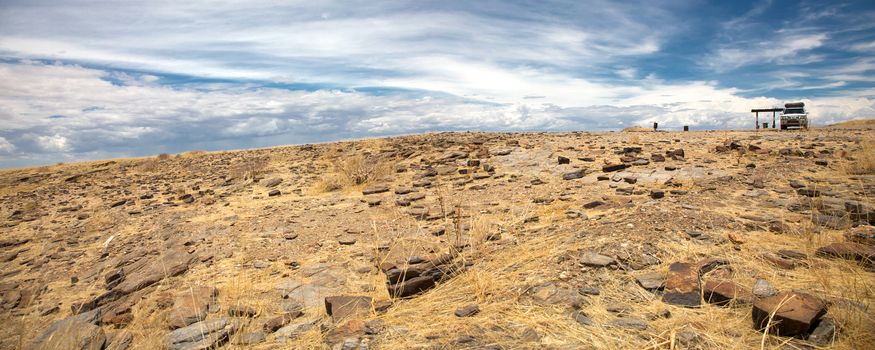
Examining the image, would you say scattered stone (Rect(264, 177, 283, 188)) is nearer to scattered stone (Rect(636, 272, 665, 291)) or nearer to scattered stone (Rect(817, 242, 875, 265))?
scattered stone (Rect(636, 272, 665, 291))

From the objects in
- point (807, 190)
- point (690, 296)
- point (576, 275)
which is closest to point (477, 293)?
point (576, 275)

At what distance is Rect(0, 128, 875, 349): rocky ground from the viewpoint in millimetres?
2967

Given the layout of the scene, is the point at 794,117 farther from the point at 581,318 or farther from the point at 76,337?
the point at 76,337

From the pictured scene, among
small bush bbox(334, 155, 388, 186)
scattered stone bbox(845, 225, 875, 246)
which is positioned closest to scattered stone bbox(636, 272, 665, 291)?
scattered stone bbox(845, 225, 875, 246)

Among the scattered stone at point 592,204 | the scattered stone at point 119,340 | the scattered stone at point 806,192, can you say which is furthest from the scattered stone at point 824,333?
the scattered stone at point 119,340

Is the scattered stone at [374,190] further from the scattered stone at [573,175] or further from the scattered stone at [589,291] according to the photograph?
the scattered stone at [589,291]

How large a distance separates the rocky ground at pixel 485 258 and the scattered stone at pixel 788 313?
0.02 metres

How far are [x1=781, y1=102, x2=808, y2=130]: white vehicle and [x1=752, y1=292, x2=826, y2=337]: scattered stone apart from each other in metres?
23.1

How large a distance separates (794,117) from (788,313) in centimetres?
2422

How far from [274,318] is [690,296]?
3443 millimetres

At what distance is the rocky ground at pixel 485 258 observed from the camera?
297cm

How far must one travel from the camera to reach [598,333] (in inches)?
109

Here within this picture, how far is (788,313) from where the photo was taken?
259cm

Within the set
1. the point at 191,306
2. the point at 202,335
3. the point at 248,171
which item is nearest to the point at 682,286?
the point at 202,335
